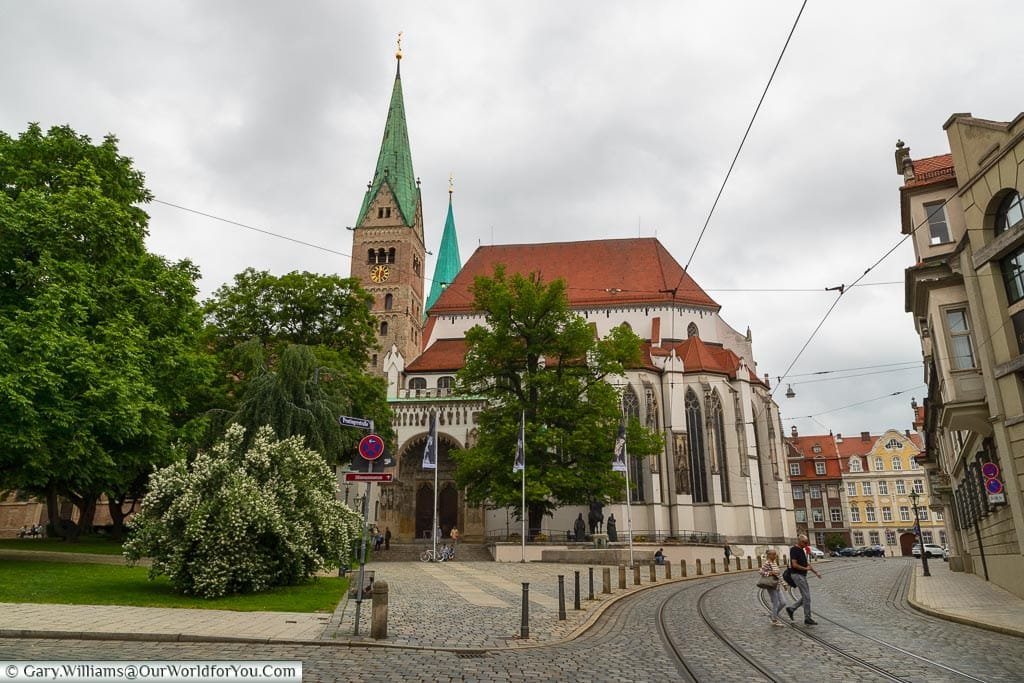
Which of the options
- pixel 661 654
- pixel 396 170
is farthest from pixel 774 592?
pixel 396 170

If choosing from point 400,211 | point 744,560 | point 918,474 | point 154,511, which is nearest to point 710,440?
point 744,560

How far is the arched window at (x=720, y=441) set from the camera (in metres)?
41.2

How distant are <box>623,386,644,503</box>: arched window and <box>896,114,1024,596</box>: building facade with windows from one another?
20928 mm

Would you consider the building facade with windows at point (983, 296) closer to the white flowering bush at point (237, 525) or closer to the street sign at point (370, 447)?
the street sign at point (370, 447)

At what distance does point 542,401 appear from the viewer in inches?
1206

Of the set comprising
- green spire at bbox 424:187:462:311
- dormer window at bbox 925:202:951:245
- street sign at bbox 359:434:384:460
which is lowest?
street sign at bbox 359:434:384:460

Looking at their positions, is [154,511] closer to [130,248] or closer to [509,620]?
[509,620]

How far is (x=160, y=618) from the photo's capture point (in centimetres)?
1013

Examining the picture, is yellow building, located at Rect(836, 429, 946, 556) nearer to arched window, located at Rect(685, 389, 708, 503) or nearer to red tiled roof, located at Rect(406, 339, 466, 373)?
arched window, located at Rect(685, 389, 708, 503)

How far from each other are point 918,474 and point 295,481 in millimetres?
69760

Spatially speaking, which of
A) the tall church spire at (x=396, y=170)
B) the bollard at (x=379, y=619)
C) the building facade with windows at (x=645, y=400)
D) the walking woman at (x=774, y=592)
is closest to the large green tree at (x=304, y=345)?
the building facade with windows at (x=645, y=400)

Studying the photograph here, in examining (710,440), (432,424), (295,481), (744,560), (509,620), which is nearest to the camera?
(509,620)

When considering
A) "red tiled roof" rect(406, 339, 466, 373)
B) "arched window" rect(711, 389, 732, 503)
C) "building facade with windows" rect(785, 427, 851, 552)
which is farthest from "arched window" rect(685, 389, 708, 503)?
"building facade with windows" rect(785, 427, 851, 552)

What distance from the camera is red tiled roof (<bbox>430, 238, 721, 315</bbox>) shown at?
4778cm
